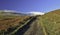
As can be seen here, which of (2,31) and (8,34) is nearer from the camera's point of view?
(8,34)

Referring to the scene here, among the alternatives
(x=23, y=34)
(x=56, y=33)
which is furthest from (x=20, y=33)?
(x=56, y=33)

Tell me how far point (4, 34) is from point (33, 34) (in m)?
5.59

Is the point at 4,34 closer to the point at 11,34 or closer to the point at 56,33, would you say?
the point at 11,34

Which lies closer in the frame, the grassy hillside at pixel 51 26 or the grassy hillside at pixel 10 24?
the grassy hillside at pixel 51 26

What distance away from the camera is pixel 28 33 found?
42.6 m

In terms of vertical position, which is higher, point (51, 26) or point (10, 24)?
point (10, 24)

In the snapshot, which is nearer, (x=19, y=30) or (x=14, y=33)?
(x=14, y=33)

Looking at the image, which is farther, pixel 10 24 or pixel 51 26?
pixel 10 24

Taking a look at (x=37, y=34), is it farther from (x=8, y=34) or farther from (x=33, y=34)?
(x=8, y=34)

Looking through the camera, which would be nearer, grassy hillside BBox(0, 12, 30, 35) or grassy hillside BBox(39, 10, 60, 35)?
grassy hillside BBox(39, 10, 60, 35)

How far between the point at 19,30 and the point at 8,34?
219 inches

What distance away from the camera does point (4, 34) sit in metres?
41.8

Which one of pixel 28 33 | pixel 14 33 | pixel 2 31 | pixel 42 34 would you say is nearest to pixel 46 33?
pixel 42 34

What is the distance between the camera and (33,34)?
41.3 m
